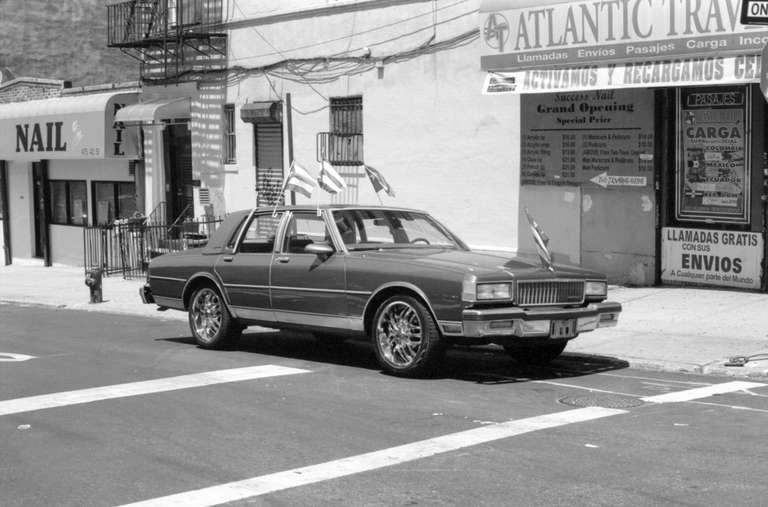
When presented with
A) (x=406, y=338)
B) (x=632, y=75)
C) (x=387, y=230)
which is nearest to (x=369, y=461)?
(x=406, y=338)

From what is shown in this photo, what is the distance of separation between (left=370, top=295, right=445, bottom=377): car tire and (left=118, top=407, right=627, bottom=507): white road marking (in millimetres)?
1643

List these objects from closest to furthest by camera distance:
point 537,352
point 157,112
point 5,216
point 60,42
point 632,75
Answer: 1. point 537,352
2. point 632,75
3. point 157,112
4. point 5,216
5. point 60,42

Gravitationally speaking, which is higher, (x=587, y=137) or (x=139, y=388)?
(x=587, y=137)

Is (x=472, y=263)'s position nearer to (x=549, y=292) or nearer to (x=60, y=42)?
(x=549, y=292)

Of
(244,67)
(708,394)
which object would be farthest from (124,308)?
(708,394)

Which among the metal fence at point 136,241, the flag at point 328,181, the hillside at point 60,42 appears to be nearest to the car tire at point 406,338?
the flag at point 328,181

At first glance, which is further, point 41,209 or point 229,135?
point 41,209

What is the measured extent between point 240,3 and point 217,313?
11743 mm

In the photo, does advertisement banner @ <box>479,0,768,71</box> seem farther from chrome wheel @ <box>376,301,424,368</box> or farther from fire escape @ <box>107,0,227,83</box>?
fire escape @ <box>107,0,227,83</box>

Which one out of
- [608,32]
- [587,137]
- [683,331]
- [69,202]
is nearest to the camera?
[683,331]

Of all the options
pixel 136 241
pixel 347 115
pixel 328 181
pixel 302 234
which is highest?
pixel 347 115

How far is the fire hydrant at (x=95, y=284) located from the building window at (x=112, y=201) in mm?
7304

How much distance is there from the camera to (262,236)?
12.0 metres

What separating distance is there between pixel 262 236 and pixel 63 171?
18.5 metres
